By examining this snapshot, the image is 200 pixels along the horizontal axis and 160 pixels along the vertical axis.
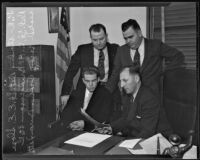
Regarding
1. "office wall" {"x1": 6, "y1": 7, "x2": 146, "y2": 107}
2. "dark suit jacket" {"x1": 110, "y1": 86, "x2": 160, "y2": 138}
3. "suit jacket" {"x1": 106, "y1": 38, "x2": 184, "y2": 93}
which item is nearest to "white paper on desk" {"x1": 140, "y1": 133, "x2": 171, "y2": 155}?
"dark suit jacket" {"x1": 110, "y1": 86, "x2": 160, "y2": 138}

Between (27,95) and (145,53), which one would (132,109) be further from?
(27,95)

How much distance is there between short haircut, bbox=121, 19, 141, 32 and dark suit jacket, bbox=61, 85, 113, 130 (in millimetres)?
389

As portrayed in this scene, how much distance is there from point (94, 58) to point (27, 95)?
18.6 inches

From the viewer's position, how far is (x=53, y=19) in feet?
5.93

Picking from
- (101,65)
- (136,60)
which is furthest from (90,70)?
(136,60)

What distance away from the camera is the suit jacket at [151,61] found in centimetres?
180

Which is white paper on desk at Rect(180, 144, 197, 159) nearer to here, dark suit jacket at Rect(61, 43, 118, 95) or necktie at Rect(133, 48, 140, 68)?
necktie at Rect(133, 48, 140, 68)

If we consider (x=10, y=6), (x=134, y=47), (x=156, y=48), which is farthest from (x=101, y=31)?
(x=10, y=6)

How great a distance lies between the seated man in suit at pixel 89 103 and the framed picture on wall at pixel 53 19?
313mm

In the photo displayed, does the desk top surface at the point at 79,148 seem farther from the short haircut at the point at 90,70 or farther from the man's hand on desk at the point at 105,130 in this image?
the short haircut at the point at 90,70

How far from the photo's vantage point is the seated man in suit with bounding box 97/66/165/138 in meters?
1.80

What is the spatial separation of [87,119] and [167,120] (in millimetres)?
488

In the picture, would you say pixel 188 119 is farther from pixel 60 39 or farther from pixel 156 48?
pixel 60 39

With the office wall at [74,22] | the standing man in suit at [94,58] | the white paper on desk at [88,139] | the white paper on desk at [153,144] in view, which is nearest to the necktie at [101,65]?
the standing man in suit at [94,58]
